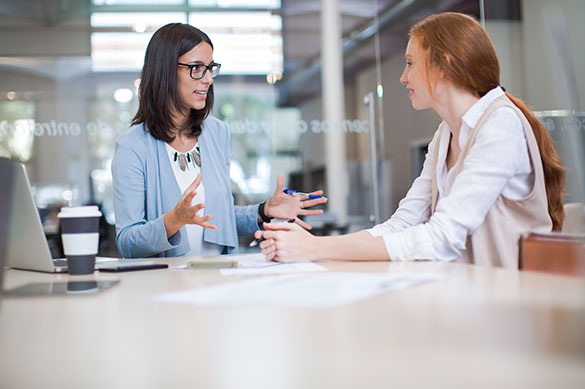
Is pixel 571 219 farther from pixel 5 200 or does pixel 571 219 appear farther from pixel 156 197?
pixel 5 200

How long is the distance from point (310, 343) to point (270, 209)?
151cm

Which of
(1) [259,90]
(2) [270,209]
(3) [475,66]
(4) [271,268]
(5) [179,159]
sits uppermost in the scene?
(1) [259,90]

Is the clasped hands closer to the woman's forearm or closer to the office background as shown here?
the woman's forearm

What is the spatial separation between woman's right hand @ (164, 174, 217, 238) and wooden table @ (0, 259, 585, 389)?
2.46 feet

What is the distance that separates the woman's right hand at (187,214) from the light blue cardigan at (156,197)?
4 cm

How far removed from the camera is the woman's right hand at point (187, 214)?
5.22ft

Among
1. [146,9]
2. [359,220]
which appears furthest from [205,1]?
[359,220]

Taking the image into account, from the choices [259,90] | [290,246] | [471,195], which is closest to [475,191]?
[471,195]

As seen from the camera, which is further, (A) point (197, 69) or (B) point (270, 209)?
(A) point (197, 69)

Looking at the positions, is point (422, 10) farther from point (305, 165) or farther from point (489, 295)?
point (489, 295)

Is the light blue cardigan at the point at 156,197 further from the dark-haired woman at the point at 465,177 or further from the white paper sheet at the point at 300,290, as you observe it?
the white paper sheet at the point at 300,290

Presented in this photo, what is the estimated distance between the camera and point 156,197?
210 cm

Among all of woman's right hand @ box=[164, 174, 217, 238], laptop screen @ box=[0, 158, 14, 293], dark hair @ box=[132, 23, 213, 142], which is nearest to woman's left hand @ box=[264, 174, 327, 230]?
woman's right hand @ box=[164, 174, 217, 238]

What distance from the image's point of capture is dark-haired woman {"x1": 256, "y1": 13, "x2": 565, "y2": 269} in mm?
1428
